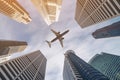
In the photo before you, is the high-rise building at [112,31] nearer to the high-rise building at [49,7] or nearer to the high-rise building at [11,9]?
the high-rise building at [49,7]

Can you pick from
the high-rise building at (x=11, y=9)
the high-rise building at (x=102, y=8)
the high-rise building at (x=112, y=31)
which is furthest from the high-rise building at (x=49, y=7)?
the high-rise building at (x=112, y=31)

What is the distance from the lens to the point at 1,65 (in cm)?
6488

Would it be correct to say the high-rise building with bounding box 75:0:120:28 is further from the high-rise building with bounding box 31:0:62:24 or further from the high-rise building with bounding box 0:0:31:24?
the high-rise building with bounding box 0:0:31:24

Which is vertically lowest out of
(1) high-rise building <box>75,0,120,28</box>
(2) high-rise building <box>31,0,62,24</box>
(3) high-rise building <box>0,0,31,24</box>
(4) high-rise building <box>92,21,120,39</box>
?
(4) high-rise building <box>92,21,120,39</box>

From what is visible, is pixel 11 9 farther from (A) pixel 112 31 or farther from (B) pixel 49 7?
(A) pixel 112 31

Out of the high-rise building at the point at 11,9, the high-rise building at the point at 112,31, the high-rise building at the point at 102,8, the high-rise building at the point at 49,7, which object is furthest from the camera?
the high-rise building at the point at 112,31

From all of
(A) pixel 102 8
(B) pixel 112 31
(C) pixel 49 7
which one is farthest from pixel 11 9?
(A) pixel 102 8

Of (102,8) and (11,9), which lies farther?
(11,9)

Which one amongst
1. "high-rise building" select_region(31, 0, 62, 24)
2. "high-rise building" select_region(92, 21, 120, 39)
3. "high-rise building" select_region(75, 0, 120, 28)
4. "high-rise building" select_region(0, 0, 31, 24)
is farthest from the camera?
"high-rise building" select_region(92, 21, 120, 39)

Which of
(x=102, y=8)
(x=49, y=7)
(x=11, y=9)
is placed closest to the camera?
(x=102, y=8)

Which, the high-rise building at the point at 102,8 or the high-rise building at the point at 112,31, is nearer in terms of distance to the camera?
the high-rise building at the point at 102,8

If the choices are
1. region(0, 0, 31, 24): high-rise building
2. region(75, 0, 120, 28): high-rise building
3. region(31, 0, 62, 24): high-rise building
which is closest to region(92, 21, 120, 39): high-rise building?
region(31, 0, 62, 24): high-rise building

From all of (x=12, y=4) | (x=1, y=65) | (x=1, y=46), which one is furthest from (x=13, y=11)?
(x=1, y=65)

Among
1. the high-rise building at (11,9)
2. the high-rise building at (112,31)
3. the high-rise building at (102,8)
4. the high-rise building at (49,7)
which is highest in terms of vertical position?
the high-rise building at (11,9)
